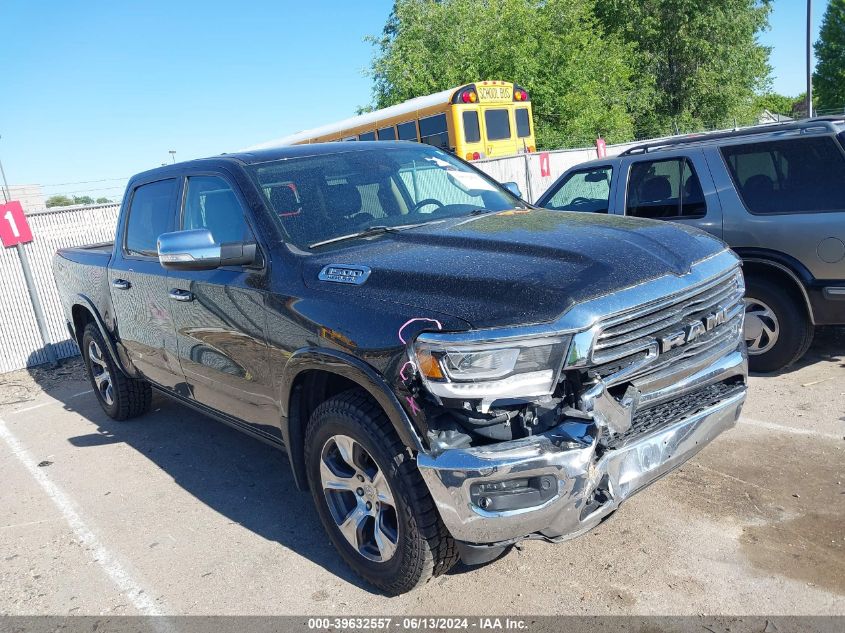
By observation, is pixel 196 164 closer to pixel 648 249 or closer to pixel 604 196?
pixel 648 249

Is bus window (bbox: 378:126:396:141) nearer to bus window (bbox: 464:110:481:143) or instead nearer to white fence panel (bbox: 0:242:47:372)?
bus window (bbox: 464:110:481:143)

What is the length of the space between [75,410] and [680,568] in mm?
6055

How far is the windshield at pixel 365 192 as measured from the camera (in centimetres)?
364

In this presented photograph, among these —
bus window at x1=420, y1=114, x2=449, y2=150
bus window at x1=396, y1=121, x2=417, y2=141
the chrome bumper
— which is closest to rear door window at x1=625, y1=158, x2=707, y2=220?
the chrome bumper

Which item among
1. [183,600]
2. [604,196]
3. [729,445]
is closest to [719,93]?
[604,196]

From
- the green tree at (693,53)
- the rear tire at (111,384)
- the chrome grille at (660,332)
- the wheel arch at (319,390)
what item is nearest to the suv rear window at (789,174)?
the chrome grille at (660,332)

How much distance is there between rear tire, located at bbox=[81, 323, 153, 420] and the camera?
19.4 feet

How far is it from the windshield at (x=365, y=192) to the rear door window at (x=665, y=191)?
1887 mm

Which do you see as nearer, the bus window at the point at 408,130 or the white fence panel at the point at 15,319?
the white fence panel at the point at 15,319

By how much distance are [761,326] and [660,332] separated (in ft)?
9.76

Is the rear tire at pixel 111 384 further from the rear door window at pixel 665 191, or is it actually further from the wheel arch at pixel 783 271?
the wheel arch at pixel 783 271

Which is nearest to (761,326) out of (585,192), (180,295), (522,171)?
(585,192)

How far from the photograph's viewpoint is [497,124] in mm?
16969

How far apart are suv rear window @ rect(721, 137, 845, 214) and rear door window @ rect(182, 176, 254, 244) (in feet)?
12.5
